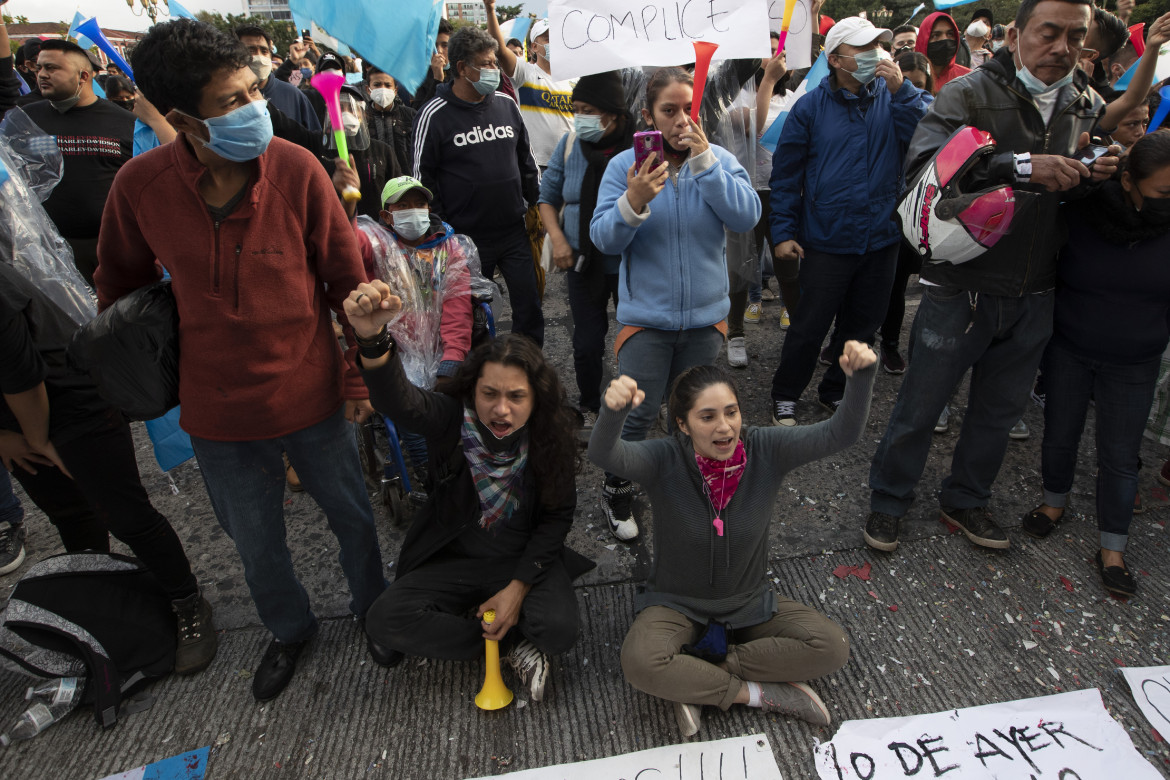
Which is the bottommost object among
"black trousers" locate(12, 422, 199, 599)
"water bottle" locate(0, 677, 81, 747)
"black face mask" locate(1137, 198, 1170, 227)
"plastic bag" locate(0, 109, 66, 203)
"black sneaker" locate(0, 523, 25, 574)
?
"black sneaker" locate(0, 523, 25, 574)

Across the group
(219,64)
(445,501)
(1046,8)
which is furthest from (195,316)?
(1046,8)

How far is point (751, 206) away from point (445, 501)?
4.86 feet

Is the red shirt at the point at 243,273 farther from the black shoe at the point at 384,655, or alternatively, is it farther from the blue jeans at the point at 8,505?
the blue jeans at the point at 8,505

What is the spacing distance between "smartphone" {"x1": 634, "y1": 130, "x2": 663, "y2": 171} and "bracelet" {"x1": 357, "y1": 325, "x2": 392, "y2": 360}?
99 centimetres

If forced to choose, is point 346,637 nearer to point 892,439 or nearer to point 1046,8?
point 892,439

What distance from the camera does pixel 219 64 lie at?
1.53 m

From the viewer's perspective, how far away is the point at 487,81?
3.58 metres

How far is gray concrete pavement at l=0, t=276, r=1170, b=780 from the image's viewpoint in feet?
6.33

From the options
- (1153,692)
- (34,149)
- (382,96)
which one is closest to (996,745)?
(1153,692)

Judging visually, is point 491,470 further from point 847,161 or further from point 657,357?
point 847,161

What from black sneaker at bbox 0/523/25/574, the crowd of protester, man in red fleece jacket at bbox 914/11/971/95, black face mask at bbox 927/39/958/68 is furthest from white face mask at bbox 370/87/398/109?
black face mask at bbox 927/39/958/68

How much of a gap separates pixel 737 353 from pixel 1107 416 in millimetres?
2016

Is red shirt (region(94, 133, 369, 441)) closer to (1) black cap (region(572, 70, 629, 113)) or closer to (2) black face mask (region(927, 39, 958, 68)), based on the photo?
(1) black cap (region(572, 70, 629, 113))

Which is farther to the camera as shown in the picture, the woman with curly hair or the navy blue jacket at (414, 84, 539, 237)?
the navy blue jacket at (414, 84, 539, 237)
